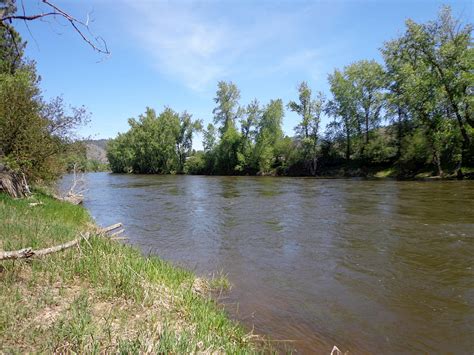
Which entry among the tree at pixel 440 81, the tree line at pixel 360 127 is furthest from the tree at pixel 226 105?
the tree at pixel 440 81

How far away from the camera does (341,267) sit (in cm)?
→ 812

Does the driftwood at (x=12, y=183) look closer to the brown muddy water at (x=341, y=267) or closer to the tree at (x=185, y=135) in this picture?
the brown muddy water at (x=341, y=267)

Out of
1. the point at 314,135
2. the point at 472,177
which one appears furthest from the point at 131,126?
the point at 472,177

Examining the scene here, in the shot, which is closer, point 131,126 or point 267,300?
point 267,300

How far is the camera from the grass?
3.34 m

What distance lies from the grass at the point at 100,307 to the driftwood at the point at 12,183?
7.19m

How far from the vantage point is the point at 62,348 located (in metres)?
3.21

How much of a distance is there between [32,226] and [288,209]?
12.5m

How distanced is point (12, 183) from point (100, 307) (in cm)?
1147

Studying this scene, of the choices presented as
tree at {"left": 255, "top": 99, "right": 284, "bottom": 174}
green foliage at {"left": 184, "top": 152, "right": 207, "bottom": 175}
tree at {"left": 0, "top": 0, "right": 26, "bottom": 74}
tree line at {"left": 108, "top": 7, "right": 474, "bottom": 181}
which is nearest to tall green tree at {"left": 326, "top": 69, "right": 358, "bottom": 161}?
tree line at {"left": 108, "top": 7, "right": 474, "bottom": 181}

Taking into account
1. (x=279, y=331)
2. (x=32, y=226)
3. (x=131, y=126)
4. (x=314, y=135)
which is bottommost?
(x=279, y=331)

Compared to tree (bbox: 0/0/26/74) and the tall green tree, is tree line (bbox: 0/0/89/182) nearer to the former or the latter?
tree (bbox: 0/0/26/74)

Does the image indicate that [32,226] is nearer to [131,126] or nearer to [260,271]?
[260,271]

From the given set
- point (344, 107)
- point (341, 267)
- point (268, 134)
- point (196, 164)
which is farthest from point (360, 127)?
point (341, 267)
